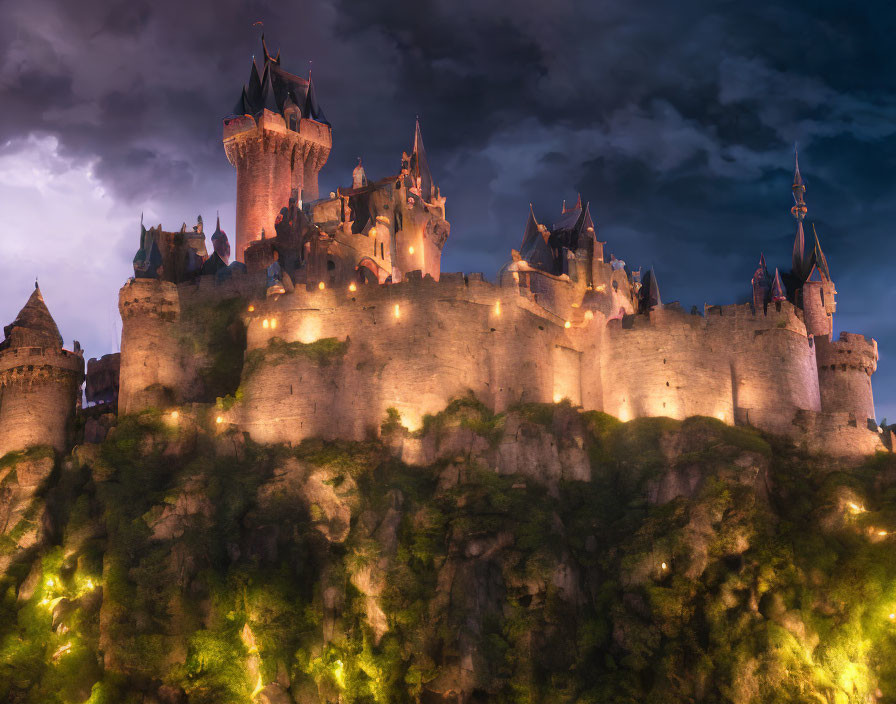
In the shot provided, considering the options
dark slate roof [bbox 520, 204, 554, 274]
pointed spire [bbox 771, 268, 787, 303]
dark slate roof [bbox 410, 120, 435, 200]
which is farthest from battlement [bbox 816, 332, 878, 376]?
dark slate roof [bbox 410, 120, 435, 200]

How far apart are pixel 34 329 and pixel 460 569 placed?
1470 inches

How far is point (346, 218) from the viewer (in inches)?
3447

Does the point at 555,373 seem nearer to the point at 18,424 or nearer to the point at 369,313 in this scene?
the point at 369,313

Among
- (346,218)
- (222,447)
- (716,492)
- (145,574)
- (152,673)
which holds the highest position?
(346,218)

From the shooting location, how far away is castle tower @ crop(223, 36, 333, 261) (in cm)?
9512

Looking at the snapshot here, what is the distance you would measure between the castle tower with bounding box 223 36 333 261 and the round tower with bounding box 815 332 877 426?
1718 inches

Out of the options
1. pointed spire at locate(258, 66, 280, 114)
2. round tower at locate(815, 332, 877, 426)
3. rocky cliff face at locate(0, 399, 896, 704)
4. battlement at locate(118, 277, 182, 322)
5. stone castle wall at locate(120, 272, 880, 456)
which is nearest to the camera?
rocky cliff face at locate(0, 399, 896, 704)

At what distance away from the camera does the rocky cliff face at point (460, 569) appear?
179 feet

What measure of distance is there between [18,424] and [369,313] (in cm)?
2429

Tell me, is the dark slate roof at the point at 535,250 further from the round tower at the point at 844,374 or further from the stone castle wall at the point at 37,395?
the stone castle wall at the point at 37,395

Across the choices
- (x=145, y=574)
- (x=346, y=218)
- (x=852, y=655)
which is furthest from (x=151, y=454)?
(x=852, y=655)

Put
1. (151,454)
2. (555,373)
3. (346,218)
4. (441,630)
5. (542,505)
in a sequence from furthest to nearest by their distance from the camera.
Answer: (346,218) < (555,373) < (151,454) < (542,505) < (441,630)

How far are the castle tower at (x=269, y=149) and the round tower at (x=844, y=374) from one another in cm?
4363

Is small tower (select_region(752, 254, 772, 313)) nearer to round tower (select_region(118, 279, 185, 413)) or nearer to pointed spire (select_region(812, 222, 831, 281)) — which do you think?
pointed spire (select_region(812, 222, 831, 281))
